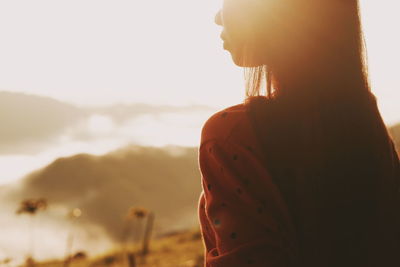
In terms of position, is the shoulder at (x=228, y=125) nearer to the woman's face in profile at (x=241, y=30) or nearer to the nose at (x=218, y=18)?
the woman's face in profile at (x=241, y=30)

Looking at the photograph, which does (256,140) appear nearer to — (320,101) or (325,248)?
(320,101)

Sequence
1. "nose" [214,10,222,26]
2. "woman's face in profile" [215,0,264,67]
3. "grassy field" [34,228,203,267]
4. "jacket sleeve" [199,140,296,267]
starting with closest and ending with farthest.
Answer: "jacket sleeve" [199,140,296,267] → "woman's face in profile" [215,0,264,67] → "nose" [214,10,222,26] → "grassy field" [34,228,203,267]

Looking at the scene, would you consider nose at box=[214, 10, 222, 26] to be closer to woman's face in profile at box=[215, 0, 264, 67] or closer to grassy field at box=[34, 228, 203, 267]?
woman's face in profile at box=[215, 0, 264, 67]

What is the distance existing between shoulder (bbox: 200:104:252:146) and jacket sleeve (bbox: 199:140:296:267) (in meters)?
0.03

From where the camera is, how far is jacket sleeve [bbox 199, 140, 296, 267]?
1.58 m

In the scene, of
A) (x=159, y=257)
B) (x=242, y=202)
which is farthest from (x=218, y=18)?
(x=159, y=257)

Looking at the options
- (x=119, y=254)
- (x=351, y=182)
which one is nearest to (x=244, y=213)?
(x=351, y=182)

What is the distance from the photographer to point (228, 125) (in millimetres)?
1688

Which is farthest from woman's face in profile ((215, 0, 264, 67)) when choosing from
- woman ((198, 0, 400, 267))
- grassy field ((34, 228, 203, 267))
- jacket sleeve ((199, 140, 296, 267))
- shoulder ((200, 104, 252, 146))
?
grassy field ((34, 228, 203, 267))

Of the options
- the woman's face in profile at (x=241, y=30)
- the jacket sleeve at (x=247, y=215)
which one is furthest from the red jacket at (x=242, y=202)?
the woman's face in profile at (x=241, y=30)

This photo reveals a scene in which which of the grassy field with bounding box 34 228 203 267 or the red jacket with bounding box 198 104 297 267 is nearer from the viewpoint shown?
the red jacket with bounding box 198 104 297 267

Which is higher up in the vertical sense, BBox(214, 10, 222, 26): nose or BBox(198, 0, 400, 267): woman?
BBox(214, 10, 222, 26): nose

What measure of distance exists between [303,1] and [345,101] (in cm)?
40

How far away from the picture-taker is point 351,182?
5.59ft
